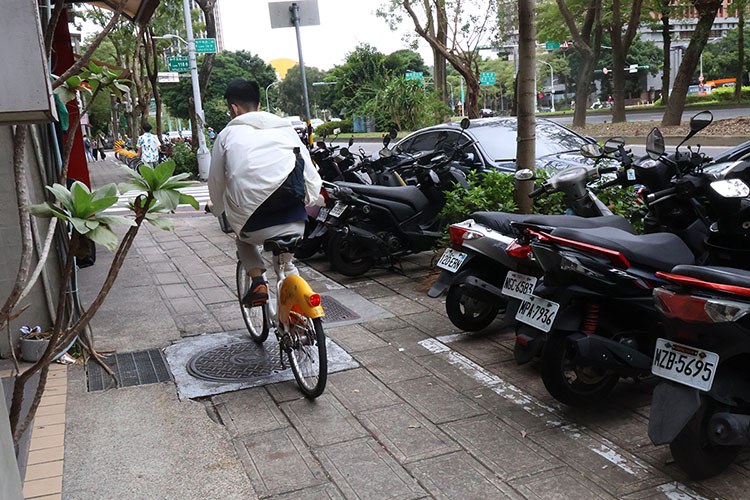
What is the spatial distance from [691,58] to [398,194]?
59.4ft

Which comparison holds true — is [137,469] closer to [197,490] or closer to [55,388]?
[197,490]

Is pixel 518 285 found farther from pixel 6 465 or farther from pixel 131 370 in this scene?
pixel 6 465

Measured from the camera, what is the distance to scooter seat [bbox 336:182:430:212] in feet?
24.3

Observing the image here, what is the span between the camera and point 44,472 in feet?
11.1

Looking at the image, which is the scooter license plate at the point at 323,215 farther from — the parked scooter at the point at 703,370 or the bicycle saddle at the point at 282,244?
the parked scooter at the point at 703,370

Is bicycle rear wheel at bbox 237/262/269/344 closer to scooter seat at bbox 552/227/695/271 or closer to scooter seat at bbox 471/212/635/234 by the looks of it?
scooter seat at bbox 471/212/635/234

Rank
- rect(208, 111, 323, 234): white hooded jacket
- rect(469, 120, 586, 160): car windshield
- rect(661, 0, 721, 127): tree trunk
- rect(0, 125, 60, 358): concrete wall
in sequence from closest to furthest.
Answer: rect(208, 111, 323, 234): white hooded jacket → rect(0, 125, 60, 358): concrete wall → rect(469, 120, 586, 160): car windshield → rect(661, 0, 721, 127): tree trunk

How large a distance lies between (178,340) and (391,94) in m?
14.8

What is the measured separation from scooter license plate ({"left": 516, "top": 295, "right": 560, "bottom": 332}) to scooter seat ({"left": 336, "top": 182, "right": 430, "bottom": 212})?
3459 millimetres

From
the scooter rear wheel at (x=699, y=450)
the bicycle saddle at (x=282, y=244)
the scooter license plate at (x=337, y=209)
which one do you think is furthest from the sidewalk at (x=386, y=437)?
the scooter license plate at (x=337, y=209)

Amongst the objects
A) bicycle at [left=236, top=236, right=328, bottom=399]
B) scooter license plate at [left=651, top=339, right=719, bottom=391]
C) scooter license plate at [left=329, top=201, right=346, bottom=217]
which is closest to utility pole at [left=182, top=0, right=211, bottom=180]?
scooter license plate at [left=329, top=201, right=346, bottom=217]

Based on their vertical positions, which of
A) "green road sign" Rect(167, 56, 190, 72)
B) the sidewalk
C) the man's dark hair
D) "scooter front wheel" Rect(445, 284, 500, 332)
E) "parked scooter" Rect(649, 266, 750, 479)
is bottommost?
the sidewalk

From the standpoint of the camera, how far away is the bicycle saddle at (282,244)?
437cm

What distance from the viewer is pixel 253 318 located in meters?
5.38
